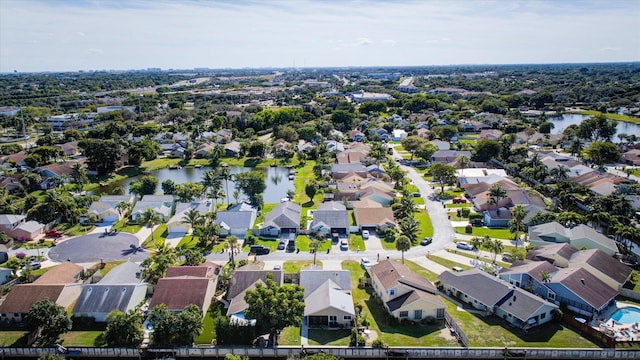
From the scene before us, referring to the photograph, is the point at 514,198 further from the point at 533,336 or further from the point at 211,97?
the point at 211,97

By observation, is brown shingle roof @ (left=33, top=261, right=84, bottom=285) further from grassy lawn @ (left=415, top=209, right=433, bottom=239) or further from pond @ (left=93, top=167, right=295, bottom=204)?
grassy lawn @ (left=415, top=209, right=433, bottom=239)

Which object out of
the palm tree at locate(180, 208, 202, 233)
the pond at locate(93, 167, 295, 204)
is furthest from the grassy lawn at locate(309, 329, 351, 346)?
the pond at locate(93, 167, 295, 204)

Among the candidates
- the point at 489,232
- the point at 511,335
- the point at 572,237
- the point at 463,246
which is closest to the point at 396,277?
the point at 511,335

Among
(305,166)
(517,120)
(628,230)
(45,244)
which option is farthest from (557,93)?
(45,244)

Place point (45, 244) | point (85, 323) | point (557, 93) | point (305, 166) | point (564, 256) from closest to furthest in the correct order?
point (85, 323) → point (564, 256) → point (45, 244) → point (305, 166) → point (557, 93)

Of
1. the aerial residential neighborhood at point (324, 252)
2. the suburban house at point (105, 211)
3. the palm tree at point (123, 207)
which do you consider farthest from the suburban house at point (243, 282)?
the suburban house at point (105, 211)
